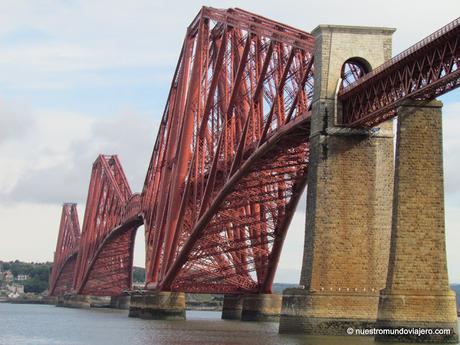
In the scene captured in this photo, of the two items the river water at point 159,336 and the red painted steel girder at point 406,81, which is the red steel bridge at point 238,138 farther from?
the river water at point 159,336

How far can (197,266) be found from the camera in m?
87.6

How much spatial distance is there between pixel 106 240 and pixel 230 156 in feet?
219

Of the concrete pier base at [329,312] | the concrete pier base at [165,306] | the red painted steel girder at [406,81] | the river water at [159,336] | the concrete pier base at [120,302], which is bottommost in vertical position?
the river water at [159,336]

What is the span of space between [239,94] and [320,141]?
849 inches

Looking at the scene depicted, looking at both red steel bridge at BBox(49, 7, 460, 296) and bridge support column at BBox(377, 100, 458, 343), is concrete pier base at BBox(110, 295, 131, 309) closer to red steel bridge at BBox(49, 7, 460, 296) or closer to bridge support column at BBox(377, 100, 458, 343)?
red steel bridge at BBox(49, 7, 460, 296)

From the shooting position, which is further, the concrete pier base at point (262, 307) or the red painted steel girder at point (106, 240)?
the red painted steel girder at point (106, 240)

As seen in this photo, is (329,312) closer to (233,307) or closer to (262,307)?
(262,307)

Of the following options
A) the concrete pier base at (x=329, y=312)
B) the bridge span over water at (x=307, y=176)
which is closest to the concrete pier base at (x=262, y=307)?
the bridge span over water at (x=307, y=176)

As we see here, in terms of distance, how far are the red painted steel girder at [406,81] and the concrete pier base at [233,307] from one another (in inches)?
1580

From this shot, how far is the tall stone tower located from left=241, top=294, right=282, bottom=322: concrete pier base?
31.8 metres

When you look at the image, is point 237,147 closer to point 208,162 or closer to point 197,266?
point 208,162

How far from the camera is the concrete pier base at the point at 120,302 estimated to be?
148m

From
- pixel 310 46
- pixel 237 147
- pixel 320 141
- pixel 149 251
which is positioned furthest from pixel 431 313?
pixel 149 251

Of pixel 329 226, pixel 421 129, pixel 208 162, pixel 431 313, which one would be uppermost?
pixel 208 162
